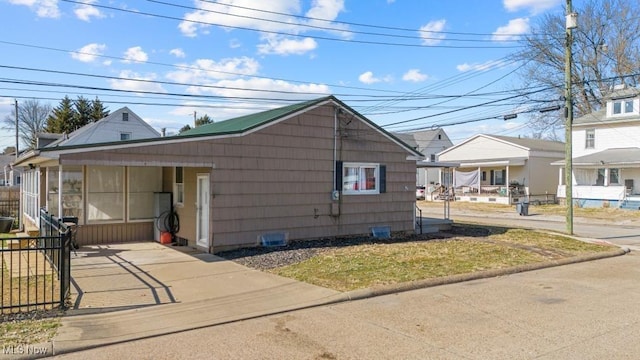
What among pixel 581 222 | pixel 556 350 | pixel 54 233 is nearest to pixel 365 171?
pixel 54 233

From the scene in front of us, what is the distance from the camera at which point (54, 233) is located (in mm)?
9477

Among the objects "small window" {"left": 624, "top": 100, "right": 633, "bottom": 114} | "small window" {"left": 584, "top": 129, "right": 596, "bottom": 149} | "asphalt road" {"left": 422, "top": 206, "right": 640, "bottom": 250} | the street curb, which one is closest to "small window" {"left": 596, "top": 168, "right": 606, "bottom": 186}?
"small window" {"left": 584, "top": 129, "right": 596, "bottom": 149}

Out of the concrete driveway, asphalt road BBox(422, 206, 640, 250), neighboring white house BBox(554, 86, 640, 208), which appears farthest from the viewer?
neighboring white house BBox(554, 86, 640, 208)

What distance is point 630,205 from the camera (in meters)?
28.5

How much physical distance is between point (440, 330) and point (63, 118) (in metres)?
52.6

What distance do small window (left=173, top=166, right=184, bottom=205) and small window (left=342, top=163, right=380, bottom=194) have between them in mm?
4610

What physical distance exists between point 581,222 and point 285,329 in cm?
2205

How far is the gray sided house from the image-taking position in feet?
37.0

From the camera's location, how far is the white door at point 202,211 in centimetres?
1157

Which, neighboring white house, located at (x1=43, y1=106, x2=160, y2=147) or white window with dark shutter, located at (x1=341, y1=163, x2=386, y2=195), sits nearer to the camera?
white window with dark shutter, located at (x1=341, y1=163, x2=386, y2=195)

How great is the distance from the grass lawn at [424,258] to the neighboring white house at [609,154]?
18171 mm

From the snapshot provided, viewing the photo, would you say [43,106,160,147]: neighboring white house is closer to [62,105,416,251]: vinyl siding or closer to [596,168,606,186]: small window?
[62,105,416,251]: vinyl siding

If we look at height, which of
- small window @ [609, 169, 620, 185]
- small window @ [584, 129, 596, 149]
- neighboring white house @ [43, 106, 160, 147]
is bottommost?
small window @ [609, 169, 620, 185]

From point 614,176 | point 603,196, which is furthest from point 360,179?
point 614,176
